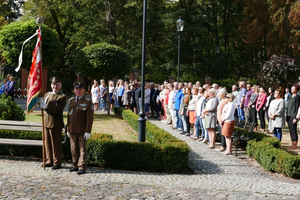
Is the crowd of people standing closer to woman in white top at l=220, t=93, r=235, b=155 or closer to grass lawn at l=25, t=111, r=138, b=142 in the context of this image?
woman in white top at l=220, t=93, r=235, b=155

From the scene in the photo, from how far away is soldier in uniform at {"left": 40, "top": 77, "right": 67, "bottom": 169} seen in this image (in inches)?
313

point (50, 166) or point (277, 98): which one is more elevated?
point (277, 98)

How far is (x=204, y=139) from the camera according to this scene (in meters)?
12.4

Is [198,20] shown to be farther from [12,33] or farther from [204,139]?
[204,139]

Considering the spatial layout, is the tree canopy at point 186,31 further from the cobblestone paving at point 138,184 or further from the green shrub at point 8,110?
the cobblestone paving at point 138,184

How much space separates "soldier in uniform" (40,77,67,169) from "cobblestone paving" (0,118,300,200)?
0.30m

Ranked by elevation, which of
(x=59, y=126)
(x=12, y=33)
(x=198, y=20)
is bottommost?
(x=59, y=126)

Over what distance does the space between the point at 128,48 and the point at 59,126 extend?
82.1ft

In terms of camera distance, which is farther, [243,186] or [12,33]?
[12,33]

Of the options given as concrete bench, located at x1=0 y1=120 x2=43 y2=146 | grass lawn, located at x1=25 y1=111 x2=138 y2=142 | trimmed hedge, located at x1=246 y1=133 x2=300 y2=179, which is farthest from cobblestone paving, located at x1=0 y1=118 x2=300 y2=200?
grass lawn, located at x1=25 y1=111 x2=138 y2=142

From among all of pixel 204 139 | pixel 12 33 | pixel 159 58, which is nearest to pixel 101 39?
pixel 159 58

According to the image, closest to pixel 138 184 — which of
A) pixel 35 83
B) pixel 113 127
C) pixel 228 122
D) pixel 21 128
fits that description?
pixel 35 83

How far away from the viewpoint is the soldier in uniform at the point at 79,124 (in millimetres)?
7723

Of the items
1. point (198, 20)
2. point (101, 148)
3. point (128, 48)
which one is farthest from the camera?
point (198, 20)
